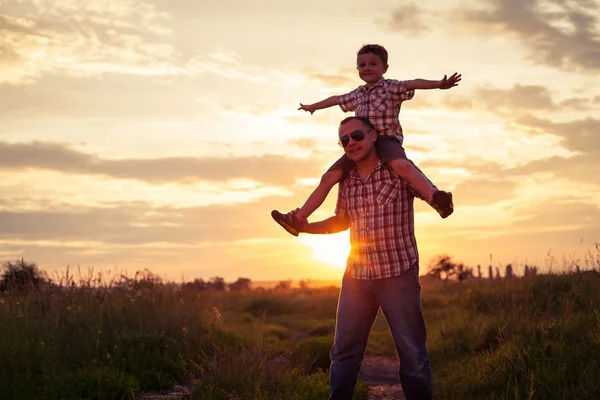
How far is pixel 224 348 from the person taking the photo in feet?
33.3

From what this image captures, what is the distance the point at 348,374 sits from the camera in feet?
19.4

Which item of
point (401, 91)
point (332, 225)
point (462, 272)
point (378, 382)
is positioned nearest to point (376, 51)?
point (401, 91)

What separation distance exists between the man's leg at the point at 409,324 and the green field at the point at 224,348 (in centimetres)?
172

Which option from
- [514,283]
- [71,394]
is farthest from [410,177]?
[514,283]

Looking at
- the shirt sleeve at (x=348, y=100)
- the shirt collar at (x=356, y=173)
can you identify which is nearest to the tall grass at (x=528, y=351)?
the shirt collar at (x=356, y=173)

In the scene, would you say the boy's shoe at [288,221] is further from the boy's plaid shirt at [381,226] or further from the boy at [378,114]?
the boy's plaid shirt at [381,226]

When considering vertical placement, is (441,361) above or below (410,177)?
below

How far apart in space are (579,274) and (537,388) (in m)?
8.43

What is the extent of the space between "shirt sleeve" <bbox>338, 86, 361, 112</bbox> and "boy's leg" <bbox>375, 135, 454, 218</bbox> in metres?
0.82

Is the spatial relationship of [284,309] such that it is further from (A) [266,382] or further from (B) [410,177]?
(B) [410,177]

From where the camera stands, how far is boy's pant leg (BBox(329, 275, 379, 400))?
5.83 m

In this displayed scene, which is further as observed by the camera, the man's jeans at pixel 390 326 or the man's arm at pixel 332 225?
the man's arm at pixel 332 225

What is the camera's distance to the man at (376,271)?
18.6ft

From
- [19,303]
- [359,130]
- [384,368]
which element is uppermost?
Answer: [359,130]
